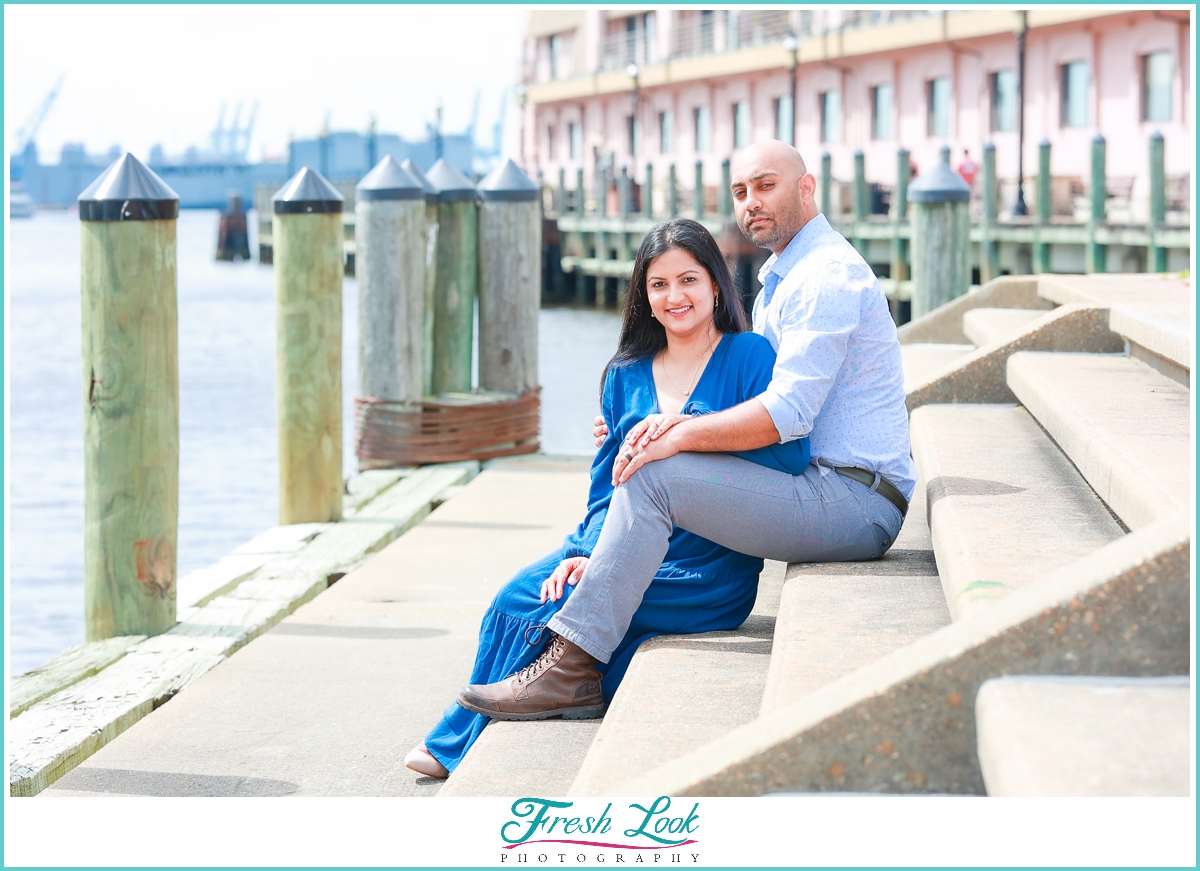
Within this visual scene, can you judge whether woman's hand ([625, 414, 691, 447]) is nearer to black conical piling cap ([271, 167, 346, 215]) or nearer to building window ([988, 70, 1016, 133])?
black conical piling cap ([271, 167, 346, 215])

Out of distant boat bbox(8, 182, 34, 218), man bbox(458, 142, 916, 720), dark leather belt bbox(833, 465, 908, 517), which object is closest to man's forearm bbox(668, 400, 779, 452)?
man bbox(458, 142, 916, 720)

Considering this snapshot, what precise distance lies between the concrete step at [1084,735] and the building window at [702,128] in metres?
34.9

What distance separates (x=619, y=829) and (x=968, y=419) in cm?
249

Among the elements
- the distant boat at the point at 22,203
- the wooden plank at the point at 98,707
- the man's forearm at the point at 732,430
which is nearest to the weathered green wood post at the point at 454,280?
the wooden plank at the point at 98,707

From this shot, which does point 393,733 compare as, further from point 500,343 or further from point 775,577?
point 500,343

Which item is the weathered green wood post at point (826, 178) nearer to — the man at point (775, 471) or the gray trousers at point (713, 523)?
the man at point (775, 471)

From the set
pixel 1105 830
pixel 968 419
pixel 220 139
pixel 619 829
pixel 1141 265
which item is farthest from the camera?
pixel 220 139

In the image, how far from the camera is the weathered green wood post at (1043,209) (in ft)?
63.0

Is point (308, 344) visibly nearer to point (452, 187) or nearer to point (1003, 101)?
point (452, 187)

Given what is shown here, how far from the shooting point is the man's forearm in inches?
120

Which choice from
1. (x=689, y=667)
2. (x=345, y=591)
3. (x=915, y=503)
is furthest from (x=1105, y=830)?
(x=345, y=591)

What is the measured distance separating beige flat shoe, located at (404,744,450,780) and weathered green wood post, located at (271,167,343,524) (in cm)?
249

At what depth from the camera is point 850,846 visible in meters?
2.07

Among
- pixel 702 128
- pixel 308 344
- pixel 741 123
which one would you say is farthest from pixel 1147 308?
pixel 702 128
